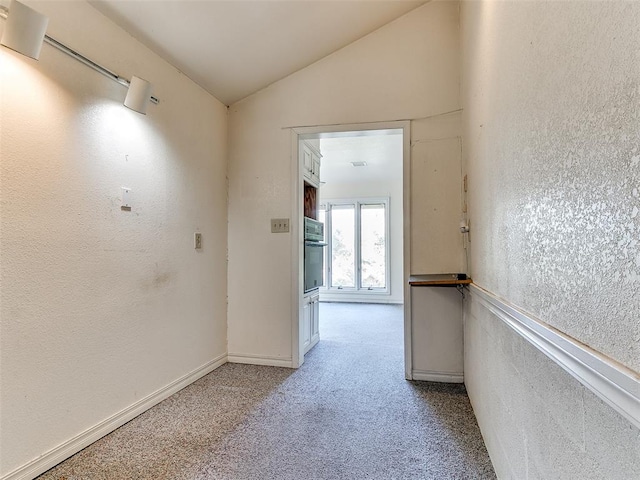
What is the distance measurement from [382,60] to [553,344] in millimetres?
2644

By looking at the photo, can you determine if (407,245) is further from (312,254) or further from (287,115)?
(287,115)

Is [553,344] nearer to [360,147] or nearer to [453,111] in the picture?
[453,111]

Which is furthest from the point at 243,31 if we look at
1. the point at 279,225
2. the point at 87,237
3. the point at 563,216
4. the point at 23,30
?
the point at 563,216

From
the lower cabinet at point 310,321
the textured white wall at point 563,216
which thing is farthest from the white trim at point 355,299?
the textured white wall at point 563,216

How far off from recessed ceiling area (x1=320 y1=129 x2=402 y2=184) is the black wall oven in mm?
1023

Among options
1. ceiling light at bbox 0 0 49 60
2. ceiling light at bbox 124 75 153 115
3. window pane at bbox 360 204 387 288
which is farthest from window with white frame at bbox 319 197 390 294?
ceiling light at bbox 0 0 49 60

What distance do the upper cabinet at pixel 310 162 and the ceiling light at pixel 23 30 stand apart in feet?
6.34

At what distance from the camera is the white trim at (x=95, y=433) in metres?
1.53

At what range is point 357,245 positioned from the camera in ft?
22.9

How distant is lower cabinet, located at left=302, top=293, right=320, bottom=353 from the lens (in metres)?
3.33

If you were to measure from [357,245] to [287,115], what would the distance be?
424 cm

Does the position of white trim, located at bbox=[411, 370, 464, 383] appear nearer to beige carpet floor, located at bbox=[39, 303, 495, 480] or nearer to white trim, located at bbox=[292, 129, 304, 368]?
beige carpet floor, located at bbox=[39, 303, 495, 480]

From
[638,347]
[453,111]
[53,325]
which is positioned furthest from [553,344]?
[453,111]

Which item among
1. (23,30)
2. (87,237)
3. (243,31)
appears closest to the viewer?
(23,30)
